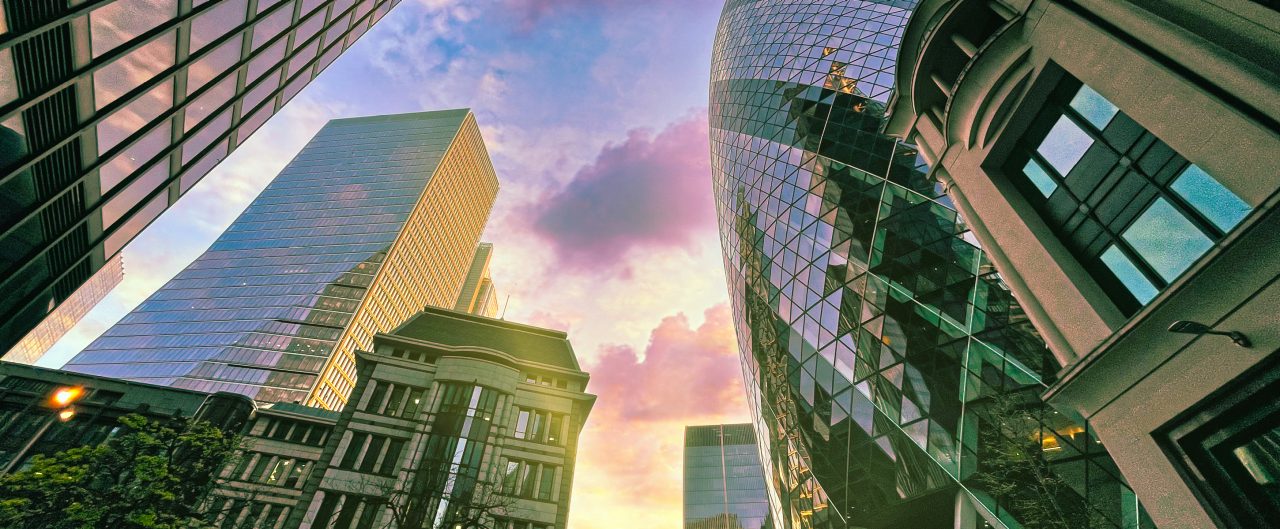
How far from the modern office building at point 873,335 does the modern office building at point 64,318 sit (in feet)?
540

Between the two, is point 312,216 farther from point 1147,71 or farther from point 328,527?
point 1147,71

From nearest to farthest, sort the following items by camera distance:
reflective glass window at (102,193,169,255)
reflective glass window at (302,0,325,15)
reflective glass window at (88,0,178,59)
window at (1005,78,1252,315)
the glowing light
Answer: window at (1005,78,1252,315) → reflective glass window at (88,0,178,59) → reflective glass window at (102,193,169,255) → reflective glass window at (302,0,325,15) → the glowing light

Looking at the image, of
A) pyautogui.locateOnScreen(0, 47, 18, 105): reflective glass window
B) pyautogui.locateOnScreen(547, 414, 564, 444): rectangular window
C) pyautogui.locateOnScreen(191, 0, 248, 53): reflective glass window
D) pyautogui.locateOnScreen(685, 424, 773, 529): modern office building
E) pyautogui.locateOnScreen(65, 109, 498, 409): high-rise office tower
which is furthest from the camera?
pyautogui.locateOnScreen(685, 424, 773, 529): modern office building

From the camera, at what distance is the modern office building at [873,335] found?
14.4m

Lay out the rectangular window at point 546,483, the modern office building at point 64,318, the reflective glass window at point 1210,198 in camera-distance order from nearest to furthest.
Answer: the reflective glass window at point 1210,198, the rectangular window at point 546,483, the modern office building at point 64,318

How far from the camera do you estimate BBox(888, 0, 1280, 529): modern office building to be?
20.0 feet

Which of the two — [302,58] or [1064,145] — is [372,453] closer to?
[302,58]

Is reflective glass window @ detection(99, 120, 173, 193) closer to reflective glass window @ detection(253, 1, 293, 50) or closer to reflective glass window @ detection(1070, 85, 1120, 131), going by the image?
reflective glass window @ detection(253, 1, 293, 50)

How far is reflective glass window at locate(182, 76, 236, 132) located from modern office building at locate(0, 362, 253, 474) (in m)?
36.0

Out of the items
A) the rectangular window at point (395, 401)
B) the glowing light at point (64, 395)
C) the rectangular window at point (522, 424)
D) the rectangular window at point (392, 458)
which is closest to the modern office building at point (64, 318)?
the rectangular window at point (395, 401)

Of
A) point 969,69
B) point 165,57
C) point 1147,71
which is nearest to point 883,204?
point 969,69

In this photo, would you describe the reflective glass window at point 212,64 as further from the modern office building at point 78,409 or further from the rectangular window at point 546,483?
the modern office building at point 78,409

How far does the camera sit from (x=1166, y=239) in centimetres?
752

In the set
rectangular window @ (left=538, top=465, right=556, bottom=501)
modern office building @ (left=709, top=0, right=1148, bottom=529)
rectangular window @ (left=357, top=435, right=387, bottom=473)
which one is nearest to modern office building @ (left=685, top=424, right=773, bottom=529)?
rectangular window @ (left=538, top=465, right=556, bottom=501)
